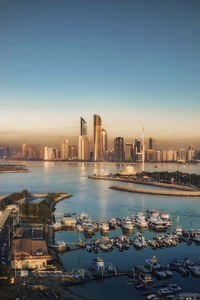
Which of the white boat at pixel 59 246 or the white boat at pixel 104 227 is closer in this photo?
the white boat at pixel 59 246

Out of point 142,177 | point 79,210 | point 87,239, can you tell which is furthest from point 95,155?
point 87,239

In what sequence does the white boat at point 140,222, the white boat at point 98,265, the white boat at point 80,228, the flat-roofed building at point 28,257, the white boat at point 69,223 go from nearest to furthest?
the flat-roofed building at point 28,257, the white boat at point 98,265, the white boat at point 80,228, the white boat at point 69,223, the white boat at point 140,222

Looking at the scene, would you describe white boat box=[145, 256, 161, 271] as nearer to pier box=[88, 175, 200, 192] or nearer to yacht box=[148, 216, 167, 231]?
yacht box=[148, 216, 167, 231]

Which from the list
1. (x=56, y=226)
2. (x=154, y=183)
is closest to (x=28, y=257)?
(x=56, y=226)

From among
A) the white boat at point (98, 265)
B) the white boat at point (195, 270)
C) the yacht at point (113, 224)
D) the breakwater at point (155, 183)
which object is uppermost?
the breakwater at point (155, 183)

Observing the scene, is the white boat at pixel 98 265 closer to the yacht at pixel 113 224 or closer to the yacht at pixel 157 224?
the yacht at pixel 113 224

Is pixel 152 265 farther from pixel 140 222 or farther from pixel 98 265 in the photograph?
pixel 140 222

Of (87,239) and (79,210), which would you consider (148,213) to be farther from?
(87,239)

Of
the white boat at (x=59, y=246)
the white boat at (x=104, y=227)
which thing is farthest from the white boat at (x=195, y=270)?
the white boat at (x=104, y=227)

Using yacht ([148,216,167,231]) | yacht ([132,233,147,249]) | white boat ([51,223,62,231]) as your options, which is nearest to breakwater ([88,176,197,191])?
yacht ([148,216,167,231])
